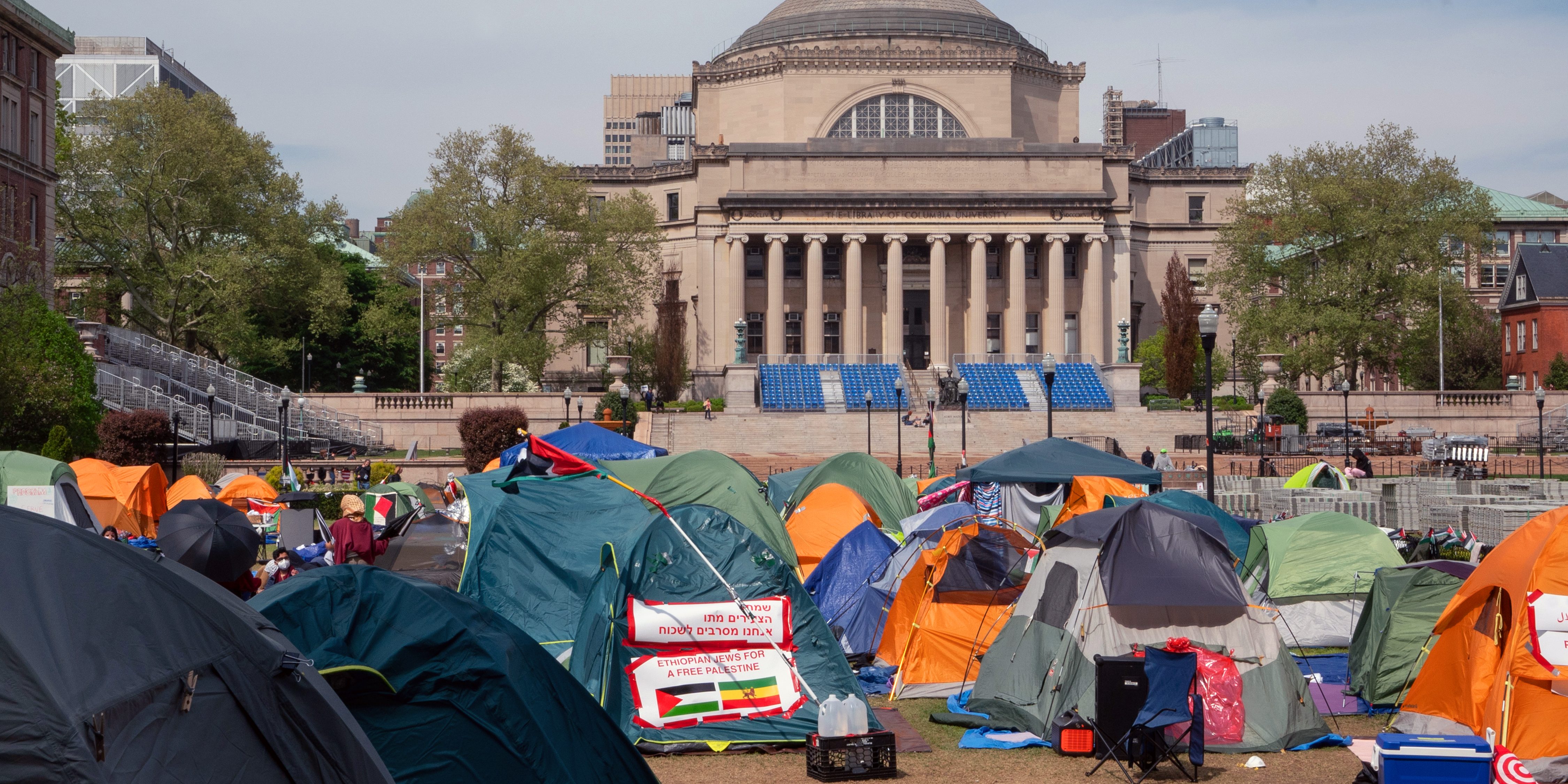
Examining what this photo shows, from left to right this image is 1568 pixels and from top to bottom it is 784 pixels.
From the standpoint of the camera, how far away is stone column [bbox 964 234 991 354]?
70062 millimetres

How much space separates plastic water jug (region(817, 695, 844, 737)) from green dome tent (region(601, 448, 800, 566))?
548cm

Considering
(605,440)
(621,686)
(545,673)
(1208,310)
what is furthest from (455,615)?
(605,440)

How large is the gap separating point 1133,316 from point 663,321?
92.2ft

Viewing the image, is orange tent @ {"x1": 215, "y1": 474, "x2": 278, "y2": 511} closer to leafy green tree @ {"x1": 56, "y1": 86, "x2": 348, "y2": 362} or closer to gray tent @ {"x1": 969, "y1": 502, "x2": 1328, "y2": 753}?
gray tent @ {"x1": 969, "y1": 502, "x2": 1328, "y2": 753}

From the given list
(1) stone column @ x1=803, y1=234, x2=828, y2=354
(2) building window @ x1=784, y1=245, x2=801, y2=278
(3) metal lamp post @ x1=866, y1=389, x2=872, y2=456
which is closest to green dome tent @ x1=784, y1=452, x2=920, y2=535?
(3) metal lamp post @ x1=866, y1=389, x2=872, y2=456

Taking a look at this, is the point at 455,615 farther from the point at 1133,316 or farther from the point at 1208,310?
the point at 1133,316

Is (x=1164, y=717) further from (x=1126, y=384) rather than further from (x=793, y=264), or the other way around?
(x=793, y=264)

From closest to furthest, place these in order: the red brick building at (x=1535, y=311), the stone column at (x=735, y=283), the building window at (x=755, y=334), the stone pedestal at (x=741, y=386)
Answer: the stone pedestal at (x=741, y=386) → the stone column at (x=735, y=283) → the red brick building at (x=1535, y=311) → the building window at (x=755, y=334)

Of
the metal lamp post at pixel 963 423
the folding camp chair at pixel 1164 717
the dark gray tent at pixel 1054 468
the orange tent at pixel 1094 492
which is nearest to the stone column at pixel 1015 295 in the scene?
the metal lamp post at pixel 963 423

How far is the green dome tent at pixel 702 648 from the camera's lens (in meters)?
12.1

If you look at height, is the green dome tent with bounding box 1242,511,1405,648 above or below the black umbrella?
below

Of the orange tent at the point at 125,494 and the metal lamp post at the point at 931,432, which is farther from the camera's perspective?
the metal lamp post at the point at 931,432

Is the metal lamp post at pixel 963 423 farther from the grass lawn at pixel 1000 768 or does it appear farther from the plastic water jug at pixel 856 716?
the plastic water jug at pixel 856 716

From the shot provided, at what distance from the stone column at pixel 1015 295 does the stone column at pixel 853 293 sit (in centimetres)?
764
